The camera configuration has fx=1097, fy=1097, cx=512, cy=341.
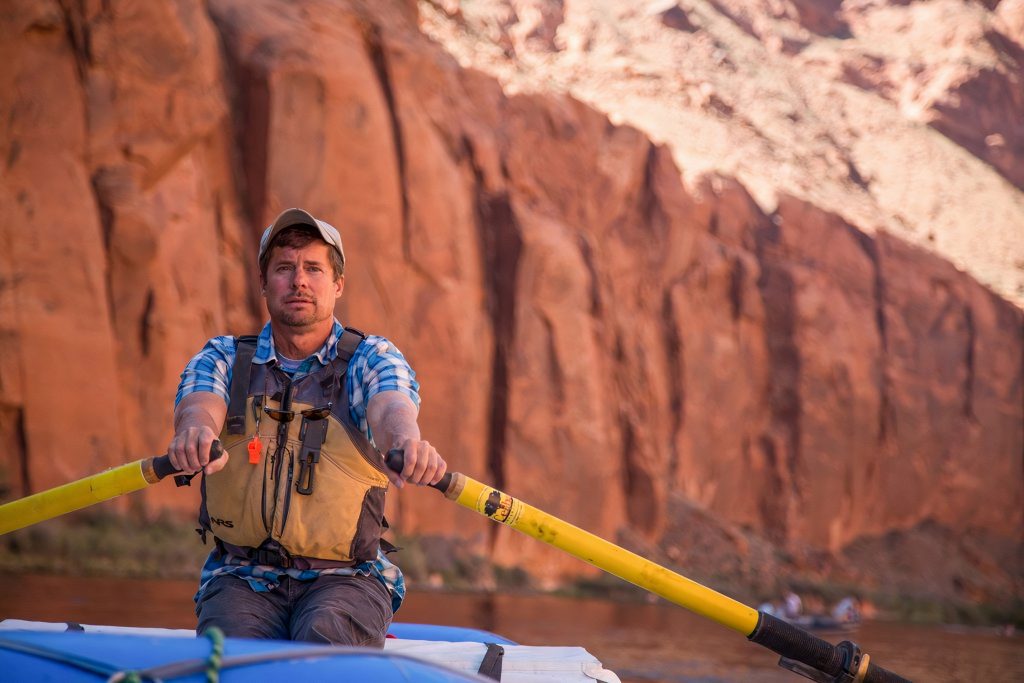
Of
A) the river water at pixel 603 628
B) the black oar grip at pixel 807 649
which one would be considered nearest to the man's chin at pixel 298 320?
the black oar grip at pixel 807 649

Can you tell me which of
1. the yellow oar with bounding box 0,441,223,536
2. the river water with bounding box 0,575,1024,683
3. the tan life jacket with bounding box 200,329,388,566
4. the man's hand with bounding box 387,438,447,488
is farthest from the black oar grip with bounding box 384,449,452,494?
A: the river water with bounding box 0,575,1024,683

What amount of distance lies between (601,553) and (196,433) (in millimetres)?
1468

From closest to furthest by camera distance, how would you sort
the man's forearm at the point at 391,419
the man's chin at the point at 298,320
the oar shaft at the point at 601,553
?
the man's forearm at the point at 391,419
the man's chin at the point at 298,320
the oar shaft at the point at 601,553

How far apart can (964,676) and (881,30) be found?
193ft

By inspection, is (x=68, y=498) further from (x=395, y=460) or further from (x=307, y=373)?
(x=395, y=460)

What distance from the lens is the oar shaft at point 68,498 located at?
11.4 ft

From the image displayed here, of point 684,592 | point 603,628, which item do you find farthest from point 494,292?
point 684,592

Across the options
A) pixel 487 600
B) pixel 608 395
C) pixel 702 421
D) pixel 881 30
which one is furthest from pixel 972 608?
pixel 881 30

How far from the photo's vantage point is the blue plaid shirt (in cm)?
321

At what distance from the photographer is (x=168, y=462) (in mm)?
3225

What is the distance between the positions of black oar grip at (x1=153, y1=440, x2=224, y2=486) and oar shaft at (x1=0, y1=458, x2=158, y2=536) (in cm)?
19

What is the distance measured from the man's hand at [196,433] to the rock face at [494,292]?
41.4ft

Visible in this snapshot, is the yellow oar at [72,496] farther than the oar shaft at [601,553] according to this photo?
No

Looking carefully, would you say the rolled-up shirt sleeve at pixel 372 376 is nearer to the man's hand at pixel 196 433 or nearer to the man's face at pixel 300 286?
the man's face at pixel 300 286
